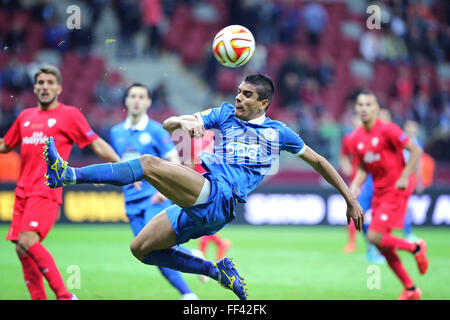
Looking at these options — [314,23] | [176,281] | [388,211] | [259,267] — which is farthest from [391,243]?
[314,23]

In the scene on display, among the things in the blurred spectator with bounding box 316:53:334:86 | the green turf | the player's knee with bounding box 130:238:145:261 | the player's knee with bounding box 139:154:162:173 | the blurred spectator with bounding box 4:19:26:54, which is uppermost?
the blurred spectator with bounding box 4:19:26:54

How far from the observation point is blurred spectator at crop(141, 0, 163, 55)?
59.1 feet

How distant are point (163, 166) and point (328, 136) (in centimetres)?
965

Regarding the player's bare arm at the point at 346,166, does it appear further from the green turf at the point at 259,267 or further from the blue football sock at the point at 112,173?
the blue football sock at the point at 112,173

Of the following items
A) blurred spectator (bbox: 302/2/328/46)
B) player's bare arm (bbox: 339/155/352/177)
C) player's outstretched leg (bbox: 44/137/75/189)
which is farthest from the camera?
blurred spectator (bbox: 302/2/328/46)

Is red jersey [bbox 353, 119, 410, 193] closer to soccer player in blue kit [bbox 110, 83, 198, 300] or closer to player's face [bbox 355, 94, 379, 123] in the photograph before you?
player's face [bbox 355, 94, 379, 123]

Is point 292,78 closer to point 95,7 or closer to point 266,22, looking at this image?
point 266,22

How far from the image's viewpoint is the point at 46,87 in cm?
636

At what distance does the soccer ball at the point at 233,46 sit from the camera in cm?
593

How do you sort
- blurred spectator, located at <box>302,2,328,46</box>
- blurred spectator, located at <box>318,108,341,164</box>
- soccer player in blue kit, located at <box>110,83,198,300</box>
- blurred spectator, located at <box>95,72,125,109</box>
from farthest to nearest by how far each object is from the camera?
blurred spectator, located at <box>302,2,328,46</box> → blurred spectator, located at <box>95,72,125,109</box> → blurred spectator, located at <box>318,108,341,164</box> → soccer player in blue kit, located at <box>110,83,198,300</box>

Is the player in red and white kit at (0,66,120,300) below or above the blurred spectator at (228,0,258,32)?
below

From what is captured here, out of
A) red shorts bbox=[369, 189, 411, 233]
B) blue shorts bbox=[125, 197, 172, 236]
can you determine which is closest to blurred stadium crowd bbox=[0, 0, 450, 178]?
red shorts bbox=[369, 189, 411, 233]

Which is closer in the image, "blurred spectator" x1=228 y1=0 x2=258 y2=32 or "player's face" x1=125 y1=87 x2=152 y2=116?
"player's face" x1=125 y1=87 x2=152 y2=116
